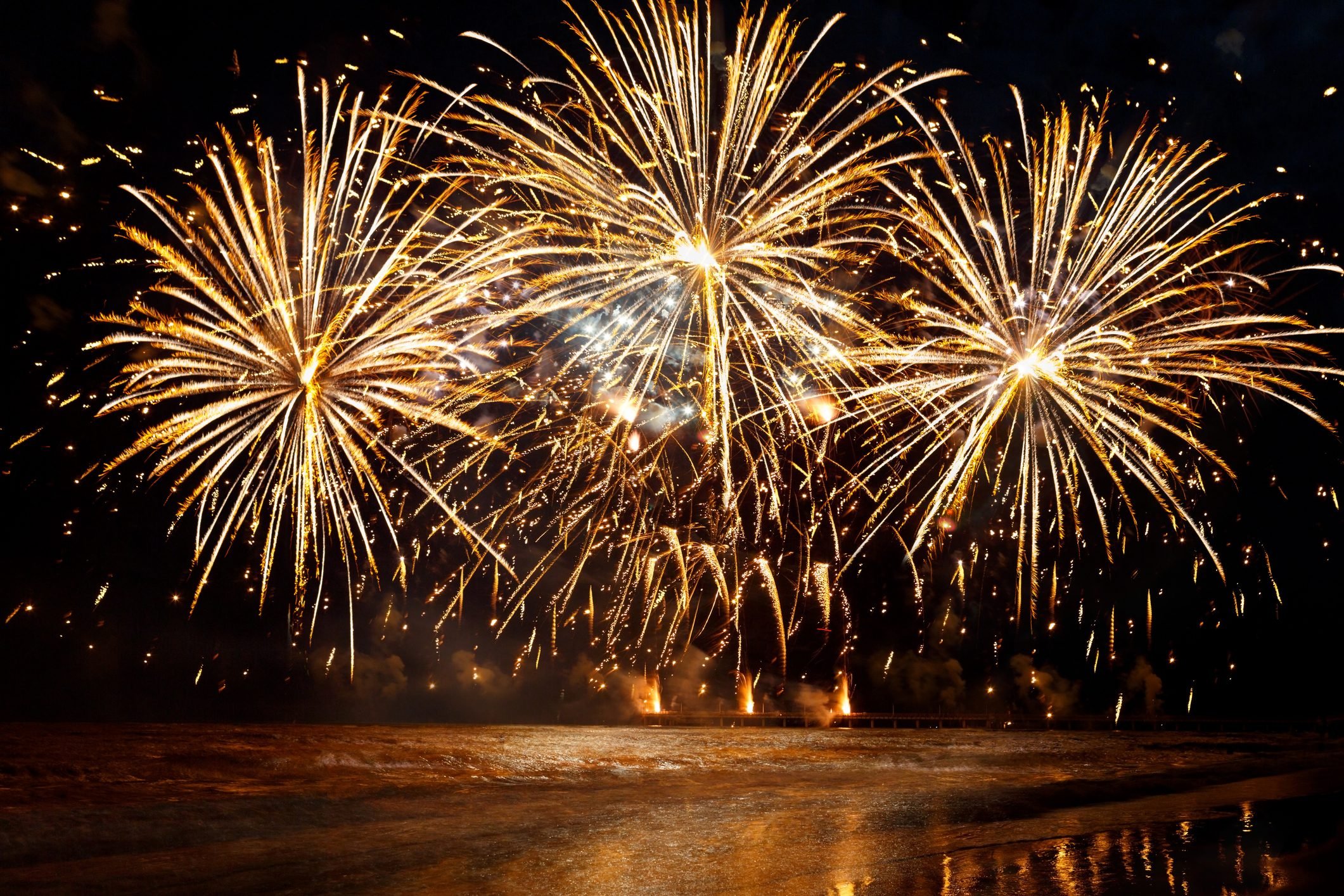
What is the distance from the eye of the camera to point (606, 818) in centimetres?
740

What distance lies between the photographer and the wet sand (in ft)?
18.1

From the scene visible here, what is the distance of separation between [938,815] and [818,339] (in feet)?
18.5

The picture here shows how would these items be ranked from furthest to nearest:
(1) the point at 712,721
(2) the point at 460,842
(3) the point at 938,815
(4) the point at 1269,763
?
(1) the point at 712,721, (4) the point at 1269,763, (3) the point at 938,815, (2) the point at 460,842

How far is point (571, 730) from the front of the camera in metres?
12.5

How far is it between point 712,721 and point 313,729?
35.8 feet

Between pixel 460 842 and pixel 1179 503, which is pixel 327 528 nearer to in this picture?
pixel 460 842

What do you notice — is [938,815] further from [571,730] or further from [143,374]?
[143,374]

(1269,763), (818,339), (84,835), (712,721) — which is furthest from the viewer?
(712,721)

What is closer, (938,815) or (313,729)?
(938,815)

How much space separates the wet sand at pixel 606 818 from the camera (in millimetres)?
5508

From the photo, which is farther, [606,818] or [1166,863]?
[606,818]

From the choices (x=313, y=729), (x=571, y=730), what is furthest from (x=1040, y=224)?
(x=313, y=729)

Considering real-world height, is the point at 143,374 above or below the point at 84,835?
above

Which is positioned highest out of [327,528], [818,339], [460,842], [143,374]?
[818,339]
